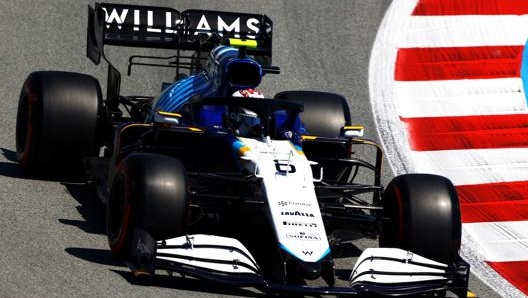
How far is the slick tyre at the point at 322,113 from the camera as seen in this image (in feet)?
41.0

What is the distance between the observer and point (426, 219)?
10.2 m

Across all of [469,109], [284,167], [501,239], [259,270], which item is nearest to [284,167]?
[284,167]

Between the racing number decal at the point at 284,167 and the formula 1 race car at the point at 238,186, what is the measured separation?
1 centimetres

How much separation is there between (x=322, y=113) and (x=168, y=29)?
1.78 meters

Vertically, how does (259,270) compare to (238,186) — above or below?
below

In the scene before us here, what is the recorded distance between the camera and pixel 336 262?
36.1ft

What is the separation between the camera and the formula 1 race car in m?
9.50

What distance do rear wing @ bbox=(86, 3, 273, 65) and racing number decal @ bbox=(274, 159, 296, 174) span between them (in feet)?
10.4

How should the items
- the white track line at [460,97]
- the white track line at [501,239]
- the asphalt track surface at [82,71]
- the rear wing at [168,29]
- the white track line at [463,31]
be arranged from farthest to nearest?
the white track line at [463,31] < the white track line at [460,97] < the rear wing at [168,29] < the white track line at [501,239] < the asphalt track surface at [82,71]

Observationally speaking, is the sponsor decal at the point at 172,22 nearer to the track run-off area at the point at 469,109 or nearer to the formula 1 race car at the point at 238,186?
the formula 1 race car at the point at 238,186

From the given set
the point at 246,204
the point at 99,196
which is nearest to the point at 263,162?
the point at 246,204

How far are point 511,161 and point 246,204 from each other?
473 cm

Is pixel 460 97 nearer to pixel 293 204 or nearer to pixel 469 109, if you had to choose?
pixel 469 109

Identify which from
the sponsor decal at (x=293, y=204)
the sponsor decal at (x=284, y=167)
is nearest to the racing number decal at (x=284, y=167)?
the sponsor decal at (x=284, y=167)
